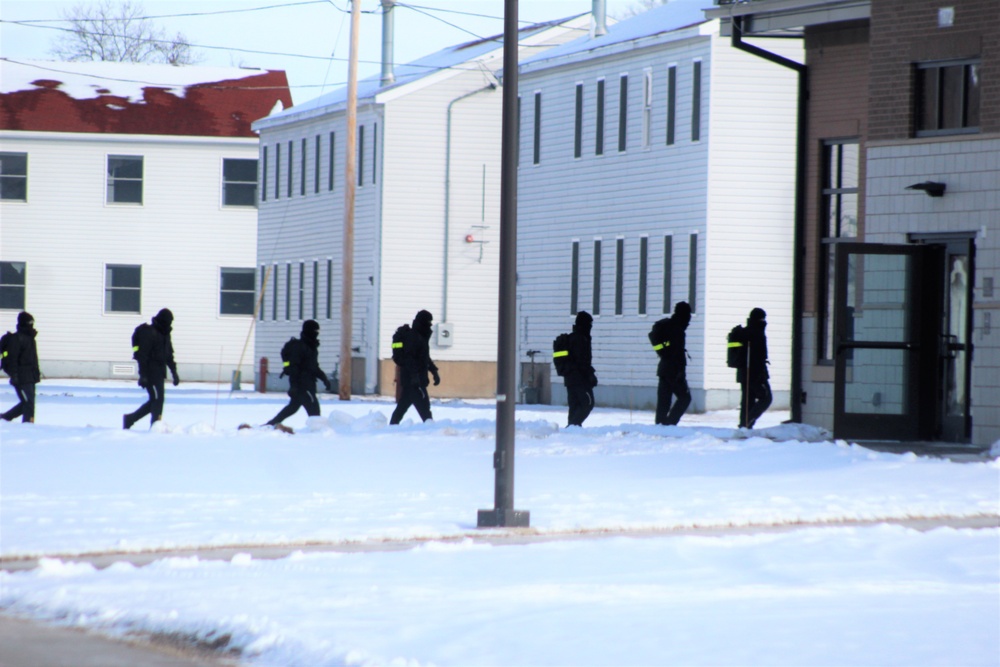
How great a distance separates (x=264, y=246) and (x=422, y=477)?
1258 inches

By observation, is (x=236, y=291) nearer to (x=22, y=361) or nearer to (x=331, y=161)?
(x=331, y=161)

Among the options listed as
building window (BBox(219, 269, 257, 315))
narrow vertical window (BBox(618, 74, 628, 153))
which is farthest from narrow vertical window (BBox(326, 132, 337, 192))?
narrow vertical window (BBox(618, 74, 628, 153))

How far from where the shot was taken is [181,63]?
67938 millimetres

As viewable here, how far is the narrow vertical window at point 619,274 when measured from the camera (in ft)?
114

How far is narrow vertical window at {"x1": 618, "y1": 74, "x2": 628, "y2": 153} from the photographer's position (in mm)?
34875

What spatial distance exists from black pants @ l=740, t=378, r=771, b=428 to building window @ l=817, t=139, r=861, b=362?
1.40 meters

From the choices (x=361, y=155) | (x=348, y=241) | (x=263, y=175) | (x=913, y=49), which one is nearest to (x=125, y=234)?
(x=263, y=175)

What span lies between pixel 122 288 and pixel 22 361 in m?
28.0

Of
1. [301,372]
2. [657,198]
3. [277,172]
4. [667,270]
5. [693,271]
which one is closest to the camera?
[301,372]

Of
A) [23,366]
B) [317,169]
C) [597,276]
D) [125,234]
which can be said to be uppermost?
[317,169]

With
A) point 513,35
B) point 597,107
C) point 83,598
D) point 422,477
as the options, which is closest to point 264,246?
point 597,107

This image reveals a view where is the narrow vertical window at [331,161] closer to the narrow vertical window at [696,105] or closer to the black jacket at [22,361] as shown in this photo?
the narrow vertical window at [696,105]

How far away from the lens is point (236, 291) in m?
51.3

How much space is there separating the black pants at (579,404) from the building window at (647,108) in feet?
38.5
